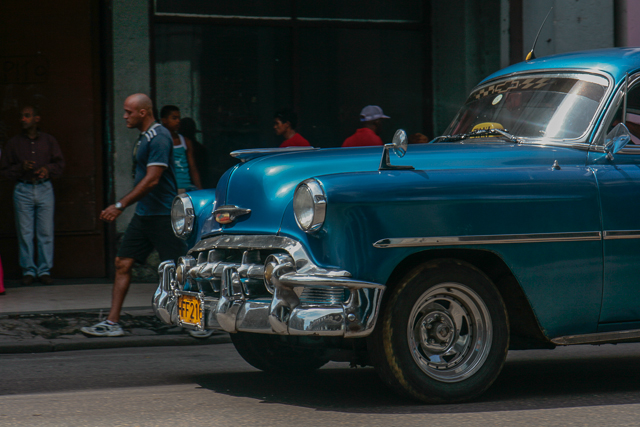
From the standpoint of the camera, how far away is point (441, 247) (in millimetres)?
4730

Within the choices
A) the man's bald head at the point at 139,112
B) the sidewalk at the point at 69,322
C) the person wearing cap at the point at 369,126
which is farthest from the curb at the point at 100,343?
the person wearing cap at the point at 369,126

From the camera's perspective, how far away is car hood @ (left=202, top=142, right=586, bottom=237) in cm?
503

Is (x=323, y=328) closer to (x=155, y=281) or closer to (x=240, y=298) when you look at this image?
(x=240, y=298)

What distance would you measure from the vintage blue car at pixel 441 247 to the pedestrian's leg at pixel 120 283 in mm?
1804

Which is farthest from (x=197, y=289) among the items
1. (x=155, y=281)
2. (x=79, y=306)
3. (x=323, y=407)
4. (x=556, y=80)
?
(x=155, y=281)

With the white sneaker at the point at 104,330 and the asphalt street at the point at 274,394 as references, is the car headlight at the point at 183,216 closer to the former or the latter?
the asphalt street at the point at 274,394

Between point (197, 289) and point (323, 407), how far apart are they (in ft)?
3.33

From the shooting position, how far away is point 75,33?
1072 centimetres

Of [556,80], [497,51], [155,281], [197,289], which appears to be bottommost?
[155,281]

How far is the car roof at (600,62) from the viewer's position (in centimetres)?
541

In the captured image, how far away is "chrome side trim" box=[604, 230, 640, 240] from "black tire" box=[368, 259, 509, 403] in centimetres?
69

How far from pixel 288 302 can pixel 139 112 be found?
326 centimetres

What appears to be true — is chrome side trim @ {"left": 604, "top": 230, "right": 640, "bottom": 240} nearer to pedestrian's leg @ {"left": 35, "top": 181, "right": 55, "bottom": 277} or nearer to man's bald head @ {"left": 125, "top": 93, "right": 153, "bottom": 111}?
man's bald head @ {"left": 125, "top": 93, "right": 153, "bottom": 111}

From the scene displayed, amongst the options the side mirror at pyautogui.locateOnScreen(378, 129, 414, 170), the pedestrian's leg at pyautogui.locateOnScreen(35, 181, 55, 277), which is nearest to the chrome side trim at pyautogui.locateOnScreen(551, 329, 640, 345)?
the side mirror at pyautogui.locateOnScreen(378, 129, 414, 170)
